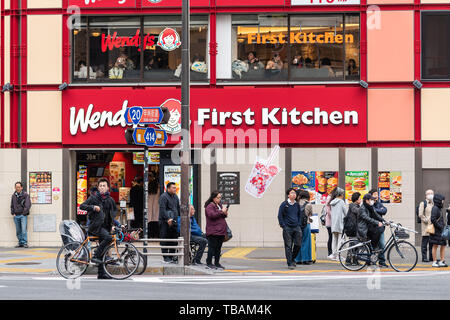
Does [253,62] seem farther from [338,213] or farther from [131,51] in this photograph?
[338,213]

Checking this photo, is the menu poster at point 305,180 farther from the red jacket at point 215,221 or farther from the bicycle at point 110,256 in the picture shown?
the bicycle at point 110,256

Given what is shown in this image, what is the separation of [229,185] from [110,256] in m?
8.14

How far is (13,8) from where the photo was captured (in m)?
24.4

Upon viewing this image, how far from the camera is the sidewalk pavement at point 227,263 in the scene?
17.7m

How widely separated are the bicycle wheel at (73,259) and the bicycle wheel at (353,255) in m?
5.57

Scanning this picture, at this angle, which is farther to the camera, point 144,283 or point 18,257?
point 18,257

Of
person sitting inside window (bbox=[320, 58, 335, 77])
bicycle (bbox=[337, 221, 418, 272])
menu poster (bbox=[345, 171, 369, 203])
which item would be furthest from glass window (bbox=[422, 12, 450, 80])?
bicycle (bbox=[337, 221, 418, 272])

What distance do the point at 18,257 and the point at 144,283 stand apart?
6.79 meters

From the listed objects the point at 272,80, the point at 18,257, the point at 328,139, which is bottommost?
the point at 18,257

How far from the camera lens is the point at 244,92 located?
949 inches
